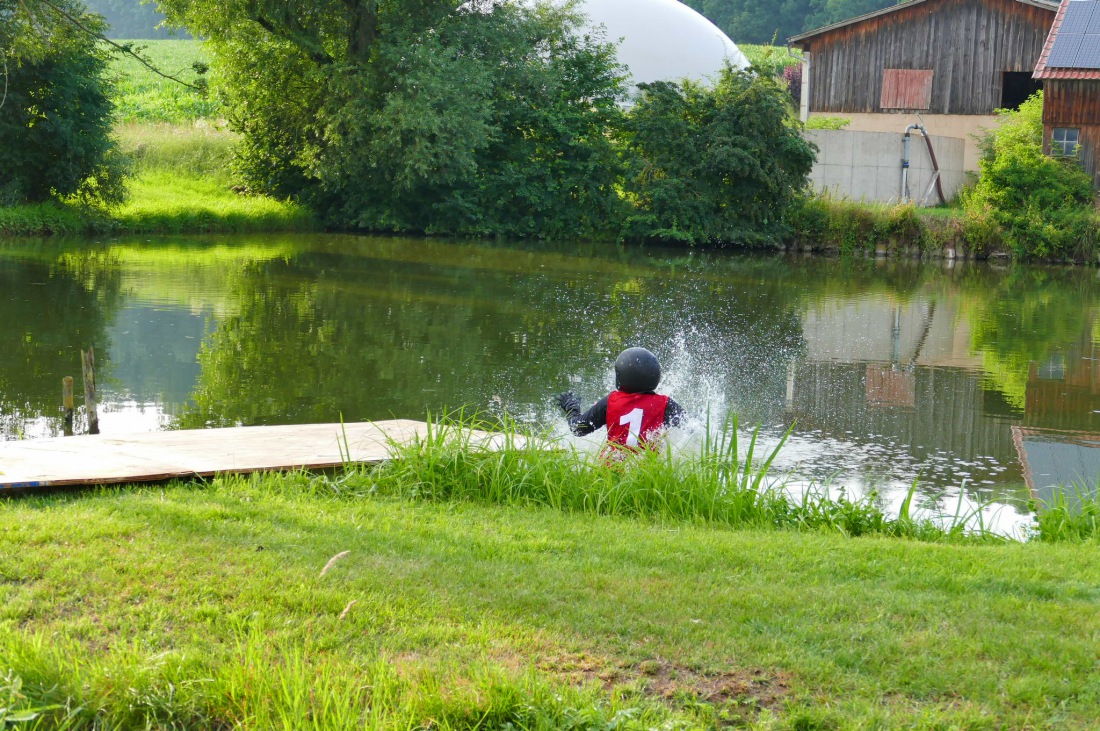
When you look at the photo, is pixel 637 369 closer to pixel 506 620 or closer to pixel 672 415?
pixel 672 415

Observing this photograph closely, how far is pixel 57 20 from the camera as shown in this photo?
1385cm

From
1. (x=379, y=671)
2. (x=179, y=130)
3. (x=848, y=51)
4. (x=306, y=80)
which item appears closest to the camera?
(x=379, y=671)

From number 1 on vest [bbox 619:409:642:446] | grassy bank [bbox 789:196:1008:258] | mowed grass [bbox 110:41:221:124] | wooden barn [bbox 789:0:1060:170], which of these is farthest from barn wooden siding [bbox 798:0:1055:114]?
number 1 on vest [bbox 619:409:642:446]

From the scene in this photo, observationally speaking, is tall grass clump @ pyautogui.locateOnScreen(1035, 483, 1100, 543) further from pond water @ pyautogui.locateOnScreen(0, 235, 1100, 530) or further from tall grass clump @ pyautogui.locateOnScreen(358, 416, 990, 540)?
tall grass clump @ pyautogui.locateOnScreen(358, 416, 990, 540)

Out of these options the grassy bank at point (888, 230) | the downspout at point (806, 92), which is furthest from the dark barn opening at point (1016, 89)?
the grassy bank at point (888, 230)

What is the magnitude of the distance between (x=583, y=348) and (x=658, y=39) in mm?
29248

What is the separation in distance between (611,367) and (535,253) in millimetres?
14363

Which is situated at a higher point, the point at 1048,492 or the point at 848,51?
the point at 848,51

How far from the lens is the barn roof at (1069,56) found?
30266 mm

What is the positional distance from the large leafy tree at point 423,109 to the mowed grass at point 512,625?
2260 centimetres

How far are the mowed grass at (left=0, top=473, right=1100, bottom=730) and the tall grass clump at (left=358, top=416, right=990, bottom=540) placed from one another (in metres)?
0.78

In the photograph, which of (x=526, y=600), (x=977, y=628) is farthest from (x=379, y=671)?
(x=977, y=628)

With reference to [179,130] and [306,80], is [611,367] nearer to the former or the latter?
[306,80]

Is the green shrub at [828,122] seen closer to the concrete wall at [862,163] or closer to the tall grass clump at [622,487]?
the concrete wall at [862,163]
